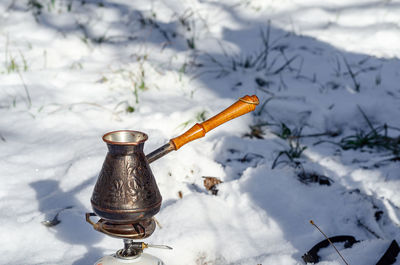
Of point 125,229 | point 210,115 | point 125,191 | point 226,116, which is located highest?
point 226,116

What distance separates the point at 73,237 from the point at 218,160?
2.91 ft

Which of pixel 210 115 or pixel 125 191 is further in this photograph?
pixel 210 115

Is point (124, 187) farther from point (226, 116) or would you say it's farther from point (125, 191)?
point (226, 116)

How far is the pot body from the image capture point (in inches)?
54.6

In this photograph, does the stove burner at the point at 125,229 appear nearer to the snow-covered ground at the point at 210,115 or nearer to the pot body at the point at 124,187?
the pot body at the point at 124,187

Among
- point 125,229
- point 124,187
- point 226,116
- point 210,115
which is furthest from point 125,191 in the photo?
point 210,115

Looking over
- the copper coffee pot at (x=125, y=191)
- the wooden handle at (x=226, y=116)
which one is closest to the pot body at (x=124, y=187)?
the copper coffee pot at (x=125, y=191)

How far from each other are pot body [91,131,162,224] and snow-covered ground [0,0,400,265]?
41 cm

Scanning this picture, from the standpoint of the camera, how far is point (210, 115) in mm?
2889

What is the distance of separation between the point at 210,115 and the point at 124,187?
5.05 feet

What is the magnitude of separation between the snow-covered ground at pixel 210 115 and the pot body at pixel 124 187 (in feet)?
1.35

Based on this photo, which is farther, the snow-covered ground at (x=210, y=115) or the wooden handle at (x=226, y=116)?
the snow-covered ground at (x=210, y=115)

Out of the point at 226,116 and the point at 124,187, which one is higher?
the point at 226,116

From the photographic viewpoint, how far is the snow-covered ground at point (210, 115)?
6.23 ft
